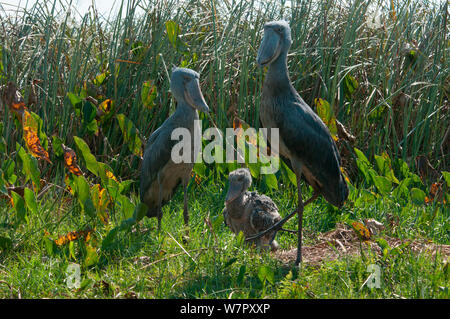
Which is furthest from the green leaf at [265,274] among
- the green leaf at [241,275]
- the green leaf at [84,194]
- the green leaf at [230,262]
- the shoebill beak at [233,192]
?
the green leaf at [84,194]

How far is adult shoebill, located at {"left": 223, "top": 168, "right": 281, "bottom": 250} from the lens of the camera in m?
4.32

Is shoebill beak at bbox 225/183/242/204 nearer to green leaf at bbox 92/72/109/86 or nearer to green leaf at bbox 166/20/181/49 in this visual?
green leaf at bbox 166/20/181/49

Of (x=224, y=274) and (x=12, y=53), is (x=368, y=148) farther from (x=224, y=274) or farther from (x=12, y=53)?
(x=12, y=53)

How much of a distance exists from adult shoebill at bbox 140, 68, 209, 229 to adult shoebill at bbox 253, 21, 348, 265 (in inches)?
21.2

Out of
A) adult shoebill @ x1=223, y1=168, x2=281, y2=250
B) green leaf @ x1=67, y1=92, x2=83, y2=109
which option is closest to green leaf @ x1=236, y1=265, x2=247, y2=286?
adult shoebill @ x1=223, y1=168, x2=281, y2=250

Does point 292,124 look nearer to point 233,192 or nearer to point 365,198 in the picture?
point 233,192

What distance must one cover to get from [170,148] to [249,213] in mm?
804

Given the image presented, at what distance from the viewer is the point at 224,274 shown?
3648 mm

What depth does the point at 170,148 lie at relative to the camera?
4434 millimetres

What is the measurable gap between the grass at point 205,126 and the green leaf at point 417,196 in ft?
0.04

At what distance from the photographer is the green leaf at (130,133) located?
496cm

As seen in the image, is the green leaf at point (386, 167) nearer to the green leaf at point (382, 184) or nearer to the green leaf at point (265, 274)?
the green leaf at point (382, 184)

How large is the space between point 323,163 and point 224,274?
1.21 meters

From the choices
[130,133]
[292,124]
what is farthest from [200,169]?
[292,124]
